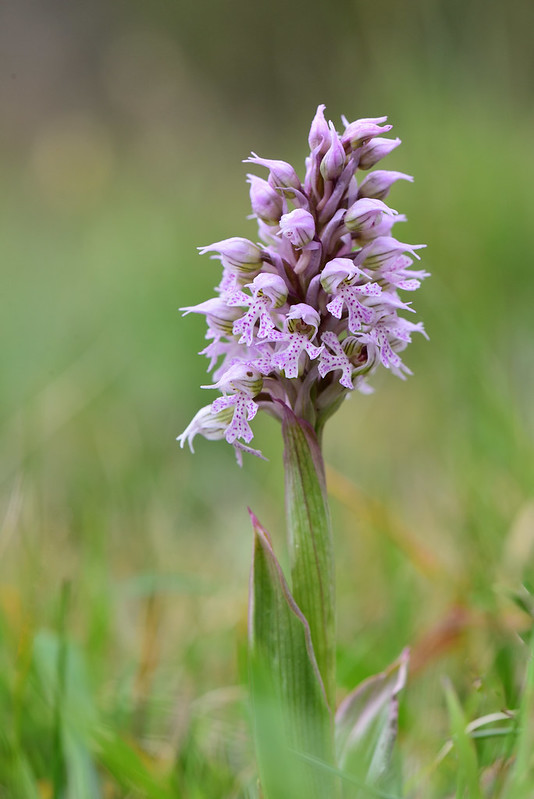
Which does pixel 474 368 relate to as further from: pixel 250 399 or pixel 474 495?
pixel 250 399

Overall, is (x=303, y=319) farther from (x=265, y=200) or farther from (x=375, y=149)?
(x=375, y=149)

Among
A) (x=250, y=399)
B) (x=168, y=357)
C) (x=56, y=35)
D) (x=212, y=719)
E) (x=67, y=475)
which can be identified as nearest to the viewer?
(x=250, y=399)

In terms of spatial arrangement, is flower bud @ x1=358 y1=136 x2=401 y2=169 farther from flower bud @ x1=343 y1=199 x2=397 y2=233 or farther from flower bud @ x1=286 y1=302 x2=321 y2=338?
flower bud @ x1=286 y1=302 x2=321 y2=338

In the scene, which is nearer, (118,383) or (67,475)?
(67,475)

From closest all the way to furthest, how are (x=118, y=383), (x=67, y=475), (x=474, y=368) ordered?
(x=474, y=368) → (x=67, y=475) → (x=118, y=383)

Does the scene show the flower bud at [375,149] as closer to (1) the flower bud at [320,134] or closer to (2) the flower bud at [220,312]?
(1) the flower bud at [320,134]

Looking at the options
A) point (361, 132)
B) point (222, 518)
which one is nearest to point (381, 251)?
point (361, 132)

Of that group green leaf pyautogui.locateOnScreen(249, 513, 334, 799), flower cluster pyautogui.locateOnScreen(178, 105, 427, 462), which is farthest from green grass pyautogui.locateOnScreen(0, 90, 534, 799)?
flower cluster pyautogui.locateOnScreen(178, 105, 427, 462)

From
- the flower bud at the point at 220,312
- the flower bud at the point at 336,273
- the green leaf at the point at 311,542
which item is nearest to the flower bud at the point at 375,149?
the flower bud at the point at 336,273

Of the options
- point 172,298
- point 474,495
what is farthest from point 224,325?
point 172,298
